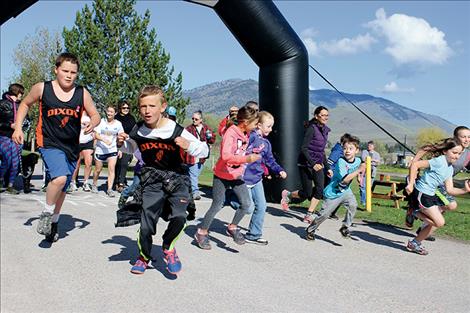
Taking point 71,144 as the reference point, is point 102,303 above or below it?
below

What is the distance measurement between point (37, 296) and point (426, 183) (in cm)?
472

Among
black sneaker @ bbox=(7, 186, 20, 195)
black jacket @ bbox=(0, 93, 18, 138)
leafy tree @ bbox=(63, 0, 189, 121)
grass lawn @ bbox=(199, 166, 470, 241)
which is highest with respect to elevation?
leafy tree @ bbox=(63, 0, 189, 121)

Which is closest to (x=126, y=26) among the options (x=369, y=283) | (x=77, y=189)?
(x=77, y=189)

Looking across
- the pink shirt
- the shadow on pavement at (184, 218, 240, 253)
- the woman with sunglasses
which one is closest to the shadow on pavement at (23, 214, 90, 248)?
the shadow on pavement at (184, 218, 240, 253)

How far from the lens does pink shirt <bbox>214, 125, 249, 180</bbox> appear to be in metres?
5.85

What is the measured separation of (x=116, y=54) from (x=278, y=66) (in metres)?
18.2

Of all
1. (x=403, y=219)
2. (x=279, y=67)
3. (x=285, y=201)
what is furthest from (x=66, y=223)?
(x=403, y=219)

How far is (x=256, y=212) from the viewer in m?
6.64

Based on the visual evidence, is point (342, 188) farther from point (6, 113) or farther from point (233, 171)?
point (6, 113)

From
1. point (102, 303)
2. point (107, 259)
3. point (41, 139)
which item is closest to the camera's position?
point (102, 303)

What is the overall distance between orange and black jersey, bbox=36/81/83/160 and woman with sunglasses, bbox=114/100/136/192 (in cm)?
512

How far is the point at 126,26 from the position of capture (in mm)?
27266

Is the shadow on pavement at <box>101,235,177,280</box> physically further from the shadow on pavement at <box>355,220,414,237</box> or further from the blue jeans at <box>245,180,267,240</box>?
the shadow on pavement at <box>355,220,414,237</box>

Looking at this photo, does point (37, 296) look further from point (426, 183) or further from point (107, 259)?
point (426, 183)
